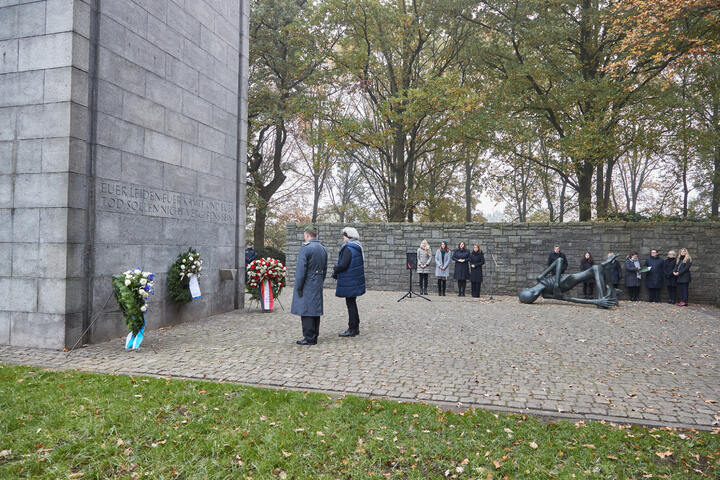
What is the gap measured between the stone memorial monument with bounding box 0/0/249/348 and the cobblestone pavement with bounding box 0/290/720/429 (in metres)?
0.64

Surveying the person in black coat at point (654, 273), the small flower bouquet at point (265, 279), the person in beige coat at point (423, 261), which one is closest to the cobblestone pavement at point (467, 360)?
the small flower bouquet at point (265, 279)

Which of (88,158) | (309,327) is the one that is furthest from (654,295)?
(88,158)

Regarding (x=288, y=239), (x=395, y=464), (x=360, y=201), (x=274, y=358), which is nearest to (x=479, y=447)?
(x=395, y=464)

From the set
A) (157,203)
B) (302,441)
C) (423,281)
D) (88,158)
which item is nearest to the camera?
(302,441)

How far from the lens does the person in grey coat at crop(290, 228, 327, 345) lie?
7051 mm

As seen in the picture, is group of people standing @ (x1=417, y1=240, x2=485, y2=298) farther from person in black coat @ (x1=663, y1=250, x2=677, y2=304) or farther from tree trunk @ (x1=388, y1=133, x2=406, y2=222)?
tree trunk @ (x1=388, y1=133, x2=406, y2=222)

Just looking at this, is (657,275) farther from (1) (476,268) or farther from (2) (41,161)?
(2) (41,161)

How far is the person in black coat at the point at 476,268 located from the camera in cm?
1555

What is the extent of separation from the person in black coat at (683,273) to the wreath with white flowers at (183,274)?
14412 mm

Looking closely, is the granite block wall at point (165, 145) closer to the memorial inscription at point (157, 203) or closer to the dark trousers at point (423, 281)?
the memorial inscription at point (157, 203)

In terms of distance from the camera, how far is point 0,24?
6.96m

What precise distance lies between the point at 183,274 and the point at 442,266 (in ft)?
31.2

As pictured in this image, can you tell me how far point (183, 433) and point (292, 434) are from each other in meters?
0.88

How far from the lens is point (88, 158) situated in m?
6.89
